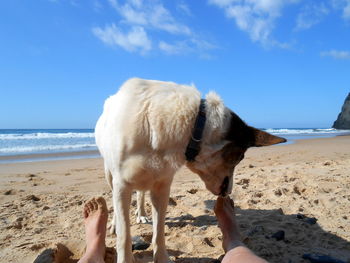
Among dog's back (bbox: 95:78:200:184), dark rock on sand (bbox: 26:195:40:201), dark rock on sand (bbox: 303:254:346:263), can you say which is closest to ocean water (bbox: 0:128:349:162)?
dark rock on sand (bbox: 26:195:40:201)

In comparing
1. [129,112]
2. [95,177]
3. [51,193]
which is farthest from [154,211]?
[95,177]

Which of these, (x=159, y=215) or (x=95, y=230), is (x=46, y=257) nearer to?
(x=95, y=230)

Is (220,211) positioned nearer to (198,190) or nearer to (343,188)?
(198,190)

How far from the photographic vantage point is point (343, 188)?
16.4 feet

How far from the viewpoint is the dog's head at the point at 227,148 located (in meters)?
2.30

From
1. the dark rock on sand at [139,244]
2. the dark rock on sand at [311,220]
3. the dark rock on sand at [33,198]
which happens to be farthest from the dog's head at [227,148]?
the dark rock on sand at [33,198]

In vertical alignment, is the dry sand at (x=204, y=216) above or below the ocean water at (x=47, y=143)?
below

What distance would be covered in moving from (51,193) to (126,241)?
3346 millimetres

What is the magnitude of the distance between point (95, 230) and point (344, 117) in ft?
209

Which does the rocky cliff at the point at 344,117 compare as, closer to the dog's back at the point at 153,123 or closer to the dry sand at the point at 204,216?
the dry sand at the point at 204,216

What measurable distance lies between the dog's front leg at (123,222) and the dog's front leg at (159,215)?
1.01 feet

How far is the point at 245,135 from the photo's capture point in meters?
2.37

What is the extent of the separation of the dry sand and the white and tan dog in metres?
0.92

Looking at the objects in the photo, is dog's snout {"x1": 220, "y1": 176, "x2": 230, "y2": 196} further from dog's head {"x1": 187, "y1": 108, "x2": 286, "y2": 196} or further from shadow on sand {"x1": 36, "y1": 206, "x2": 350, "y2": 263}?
shadow on sand {"x1": 36, "y1": 206, "x2": 350, "y2": 263}
